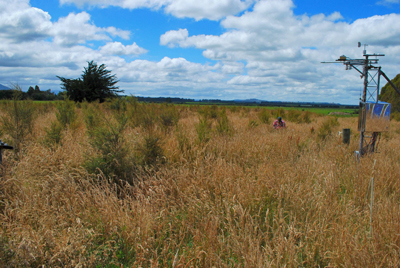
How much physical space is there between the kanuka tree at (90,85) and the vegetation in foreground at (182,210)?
20236 millimetres

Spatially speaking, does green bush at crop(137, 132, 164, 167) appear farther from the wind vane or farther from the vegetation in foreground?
the wind vane

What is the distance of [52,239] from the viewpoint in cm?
263

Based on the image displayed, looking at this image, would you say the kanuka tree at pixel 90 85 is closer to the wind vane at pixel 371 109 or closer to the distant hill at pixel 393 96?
the wind vane at pixel 371 109

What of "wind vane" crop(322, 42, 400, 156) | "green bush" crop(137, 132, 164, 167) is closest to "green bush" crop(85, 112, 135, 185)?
"green bush" crop(137, 132, 164, 167)

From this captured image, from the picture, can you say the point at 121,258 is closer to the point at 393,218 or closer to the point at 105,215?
the point at 105,215

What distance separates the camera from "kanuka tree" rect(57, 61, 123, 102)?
25812 mm

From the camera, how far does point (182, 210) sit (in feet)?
12.1

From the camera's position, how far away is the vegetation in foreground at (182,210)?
8.55 ft

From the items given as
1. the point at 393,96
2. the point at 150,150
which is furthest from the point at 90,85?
the point at 393,96

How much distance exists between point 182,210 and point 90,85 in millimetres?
26091

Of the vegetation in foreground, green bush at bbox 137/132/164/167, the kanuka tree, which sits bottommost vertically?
the vegetation in foreground

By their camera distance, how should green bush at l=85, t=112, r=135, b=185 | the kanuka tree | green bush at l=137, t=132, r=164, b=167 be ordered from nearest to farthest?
green bush at l=85, t=112, r=135, b=185, green bush at l=137, t=132, r=164, b=167, the kanuka tree

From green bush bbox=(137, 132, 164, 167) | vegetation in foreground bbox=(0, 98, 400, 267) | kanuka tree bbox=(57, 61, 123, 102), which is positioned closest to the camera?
vegetation in foreground bbox=(0, 98, 400, 267)

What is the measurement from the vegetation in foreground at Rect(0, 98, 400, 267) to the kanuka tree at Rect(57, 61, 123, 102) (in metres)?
20.2
